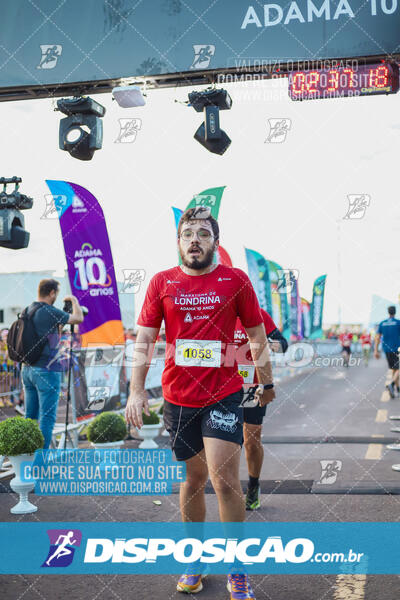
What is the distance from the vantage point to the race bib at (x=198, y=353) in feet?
11.3

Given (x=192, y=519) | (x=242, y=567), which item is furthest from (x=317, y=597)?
(x=192, y=519)

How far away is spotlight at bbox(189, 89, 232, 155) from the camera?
7.33 m

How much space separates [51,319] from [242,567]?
12.0ft

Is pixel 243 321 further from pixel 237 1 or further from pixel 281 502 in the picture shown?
pixel 237 1

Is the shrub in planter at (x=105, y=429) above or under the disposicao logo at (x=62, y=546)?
above

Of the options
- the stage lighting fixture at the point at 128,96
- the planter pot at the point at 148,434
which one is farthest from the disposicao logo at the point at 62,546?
the stage lighting fixture at the point at 128,96

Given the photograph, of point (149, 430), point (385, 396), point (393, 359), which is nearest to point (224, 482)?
point (149, 430)

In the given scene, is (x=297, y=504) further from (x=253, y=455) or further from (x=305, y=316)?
(x=305, y=316)

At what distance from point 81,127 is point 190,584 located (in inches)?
224

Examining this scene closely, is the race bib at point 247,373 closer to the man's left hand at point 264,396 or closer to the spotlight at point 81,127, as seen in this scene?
the man's left hand at point 264,396

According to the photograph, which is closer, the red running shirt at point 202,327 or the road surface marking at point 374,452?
the red running shirt at point 202,327

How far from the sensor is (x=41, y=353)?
630cm

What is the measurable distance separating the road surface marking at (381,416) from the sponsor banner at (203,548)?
240 inches

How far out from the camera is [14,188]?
24.5 ft
